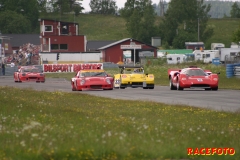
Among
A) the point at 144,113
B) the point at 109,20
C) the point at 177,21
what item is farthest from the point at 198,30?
the point at 144,113

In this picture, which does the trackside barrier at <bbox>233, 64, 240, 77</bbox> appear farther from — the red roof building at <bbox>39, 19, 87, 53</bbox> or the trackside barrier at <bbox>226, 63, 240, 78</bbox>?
the red roof building at <bbox>39, 19, 87, 53</bbox>

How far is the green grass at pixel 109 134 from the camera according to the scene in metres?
8.64

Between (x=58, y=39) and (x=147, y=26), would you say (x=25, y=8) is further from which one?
(x=58, y=39)

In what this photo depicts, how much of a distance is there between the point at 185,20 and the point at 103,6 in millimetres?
67917

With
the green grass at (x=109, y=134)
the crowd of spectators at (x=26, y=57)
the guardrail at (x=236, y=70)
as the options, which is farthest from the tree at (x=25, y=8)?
Answer: the green grass at (x=109, y=134)

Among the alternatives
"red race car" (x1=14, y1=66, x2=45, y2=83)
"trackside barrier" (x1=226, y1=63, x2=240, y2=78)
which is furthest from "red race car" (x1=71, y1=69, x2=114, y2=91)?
"trackside barrier" (x1=226, y1=63, x2=240, y2=78)

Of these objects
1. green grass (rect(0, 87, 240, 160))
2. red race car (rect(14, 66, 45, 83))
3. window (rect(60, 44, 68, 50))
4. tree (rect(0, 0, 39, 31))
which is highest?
tree (rect(0, 0, 39, 31))

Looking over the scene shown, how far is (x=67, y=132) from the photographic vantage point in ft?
34.3

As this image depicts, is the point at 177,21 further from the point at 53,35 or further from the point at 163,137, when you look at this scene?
the point at 163,137

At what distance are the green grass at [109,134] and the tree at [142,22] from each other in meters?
100

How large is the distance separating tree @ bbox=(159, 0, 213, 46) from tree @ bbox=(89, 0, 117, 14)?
6128 centimetres

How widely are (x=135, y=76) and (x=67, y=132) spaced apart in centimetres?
2223

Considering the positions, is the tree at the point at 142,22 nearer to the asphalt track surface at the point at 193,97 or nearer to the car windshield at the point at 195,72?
→ the car windshield at the point at 195,72

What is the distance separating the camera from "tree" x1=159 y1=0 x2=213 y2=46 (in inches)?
4557
